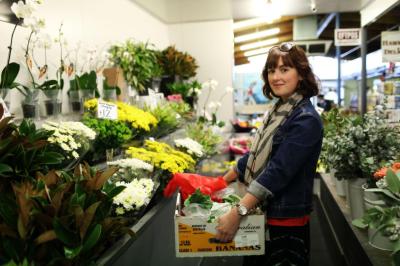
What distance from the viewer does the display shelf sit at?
5.49ft

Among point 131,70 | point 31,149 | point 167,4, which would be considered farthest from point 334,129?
point 167,4

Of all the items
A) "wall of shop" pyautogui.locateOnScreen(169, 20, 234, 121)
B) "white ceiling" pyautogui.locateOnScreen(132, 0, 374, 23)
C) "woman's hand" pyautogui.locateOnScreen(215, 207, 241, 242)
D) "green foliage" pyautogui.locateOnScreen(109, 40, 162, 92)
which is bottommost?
"woman's hand" pyautogui.locateOnScreen(215, 207, 241, 242)

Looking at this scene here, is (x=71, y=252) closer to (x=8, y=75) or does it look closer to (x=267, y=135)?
(x=267, y=135)

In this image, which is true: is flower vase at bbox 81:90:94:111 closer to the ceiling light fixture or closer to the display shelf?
the display shelf

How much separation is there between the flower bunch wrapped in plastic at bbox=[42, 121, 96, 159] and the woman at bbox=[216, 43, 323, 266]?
81 cm

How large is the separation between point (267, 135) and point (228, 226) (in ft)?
1.54

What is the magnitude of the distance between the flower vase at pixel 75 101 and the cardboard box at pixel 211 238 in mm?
1252

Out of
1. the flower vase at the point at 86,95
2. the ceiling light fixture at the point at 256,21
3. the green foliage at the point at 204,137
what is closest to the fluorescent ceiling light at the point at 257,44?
the ceiling light fixture at the point at 256,21

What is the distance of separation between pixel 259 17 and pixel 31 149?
4.87 meters

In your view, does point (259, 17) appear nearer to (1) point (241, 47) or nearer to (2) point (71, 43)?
(2) point (71, 43)

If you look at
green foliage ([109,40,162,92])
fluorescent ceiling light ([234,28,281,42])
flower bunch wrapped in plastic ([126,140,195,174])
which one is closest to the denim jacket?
flower bunch wrapped in plastic ([126,140,195,174])

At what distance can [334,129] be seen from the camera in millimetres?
2830

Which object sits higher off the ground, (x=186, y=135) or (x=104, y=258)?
(x=186, y=135)

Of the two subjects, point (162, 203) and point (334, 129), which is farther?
point (334, 129)
